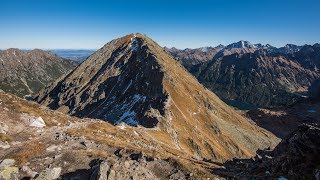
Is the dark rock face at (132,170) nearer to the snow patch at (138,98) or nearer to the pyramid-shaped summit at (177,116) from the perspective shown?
the pyramid-shaped summit at (177,116)

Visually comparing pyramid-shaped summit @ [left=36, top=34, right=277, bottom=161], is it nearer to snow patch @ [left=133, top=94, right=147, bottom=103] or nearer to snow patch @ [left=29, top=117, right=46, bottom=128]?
snow patch @ [left=133, top=94, right=147, bottom=103]

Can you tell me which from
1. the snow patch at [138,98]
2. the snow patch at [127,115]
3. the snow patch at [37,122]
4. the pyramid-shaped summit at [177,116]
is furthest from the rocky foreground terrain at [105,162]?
the snow patch at [138,98]

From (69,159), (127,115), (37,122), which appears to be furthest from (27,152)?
(127,115)

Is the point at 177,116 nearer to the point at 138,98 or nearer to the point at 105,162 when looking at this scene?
the point at 138,98

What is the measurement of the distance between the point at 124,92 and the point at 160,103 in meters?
56.2

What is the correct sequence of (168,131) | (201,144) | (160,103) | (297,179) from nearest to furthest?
(297,179) → (168,131) → (201,144) → (160,103)

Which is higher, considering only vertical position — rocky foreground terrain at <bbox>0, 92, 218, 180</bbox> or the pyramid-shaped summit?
rocky foreground terrain at <bbox>0, 92, 218, 180</bbox>

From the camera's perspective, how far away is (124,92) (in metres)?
186

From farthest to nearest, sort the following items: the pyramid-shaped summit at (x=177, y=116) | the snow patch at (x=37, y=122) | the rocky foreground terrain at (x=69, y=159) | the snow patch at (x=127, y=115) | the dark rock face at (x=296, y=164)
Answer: the snow patch at (x=127, y=115) < the pyramid-shaped summit at (x=177, y=116) < the snow patch at (x=37, y=122) < the dark rock face at (x=296, y=164) < the rocky foreground terrain at (x=69, y=159)

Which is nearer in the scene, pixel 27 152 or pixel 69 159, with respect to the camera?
pixel 69 159

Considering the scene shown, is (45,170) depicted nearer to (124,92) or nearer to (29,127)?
(29,127)

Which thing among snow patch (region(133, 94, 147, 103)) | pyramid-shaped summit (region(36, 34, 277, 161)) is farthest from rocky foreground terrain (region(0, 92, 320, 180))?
snow patch (region(133, 94, 147, 103))

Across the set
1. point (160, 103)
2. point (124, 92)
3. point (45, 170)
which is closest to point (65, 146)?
point (45, 170)

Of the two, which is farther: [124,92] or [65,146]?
[124,92]
